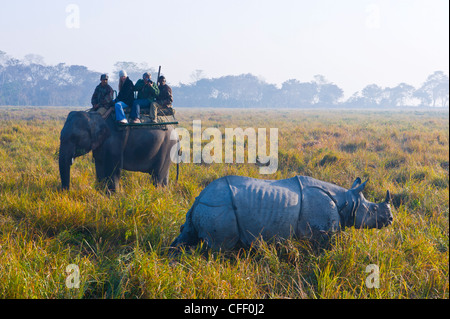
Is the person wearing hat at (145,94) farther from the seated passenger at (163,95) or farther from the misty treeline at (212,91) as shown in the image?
the misty treeline at (212,91)

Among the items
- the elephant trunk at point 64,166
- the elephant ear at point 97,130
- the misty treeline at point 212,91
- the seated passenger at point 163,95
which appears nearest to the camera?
the elephant trunk at point 64,166

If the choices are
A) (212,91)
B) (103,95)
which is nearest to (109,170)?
(103,95)

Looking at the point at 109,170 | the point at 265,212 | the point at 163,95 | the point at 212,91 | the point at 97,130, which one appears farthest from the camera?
the point at 212,91

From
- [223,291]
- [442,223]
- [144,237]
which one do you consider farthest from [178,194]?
[442,223]

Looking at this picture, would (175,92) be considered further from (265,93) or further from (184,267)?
(184,267)

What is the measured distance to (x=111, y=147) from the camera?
17.9ft

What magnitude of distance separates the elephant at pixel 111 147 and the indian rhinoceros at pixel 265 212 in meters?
2.58

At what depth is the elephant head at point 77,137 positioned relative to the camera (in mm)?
5180

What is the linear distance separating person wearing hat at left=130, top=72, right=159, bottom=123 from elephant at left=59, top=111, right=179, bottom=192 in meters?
0.34

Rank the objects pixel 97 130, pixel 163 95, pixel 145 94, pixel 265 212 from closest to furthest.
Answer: pixel 265 212, pixel 97 130, pixel 145 94, pixel 163 95

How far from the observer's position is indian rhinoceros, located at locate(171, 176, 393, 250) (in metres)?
3.15

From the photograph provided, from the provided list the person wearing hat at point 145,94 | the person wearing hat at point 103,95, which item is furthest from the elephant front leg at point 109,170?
the person wearing hat at point 103,95

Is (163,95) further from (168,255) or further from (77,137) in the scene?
(168,255)

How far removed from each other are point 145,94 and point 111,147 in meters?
1.16
